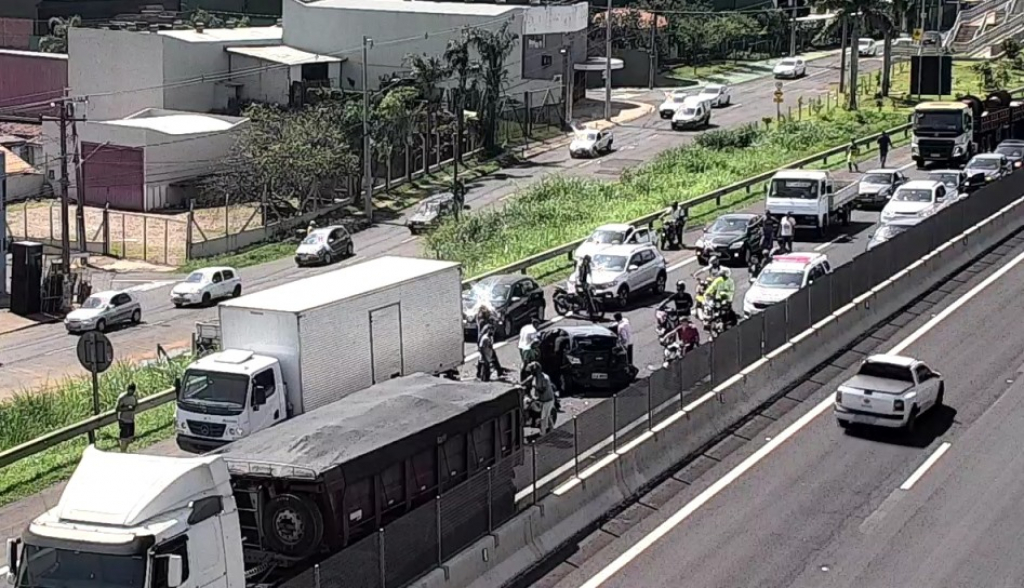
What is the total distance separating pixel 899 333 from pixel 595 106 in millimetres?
72118

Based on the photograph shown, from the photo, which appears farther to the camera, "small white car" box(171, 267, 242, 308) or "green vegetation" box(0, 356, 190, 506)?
"small white car" box(171, 267, 242, 308)

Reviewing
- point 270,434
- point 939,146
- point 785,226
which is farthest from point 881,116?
point 270,434

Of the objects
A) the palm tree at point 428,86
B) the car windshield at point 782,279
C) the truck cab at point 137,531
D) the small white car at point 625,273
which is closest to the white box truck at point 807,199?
the small white car at point 625,273

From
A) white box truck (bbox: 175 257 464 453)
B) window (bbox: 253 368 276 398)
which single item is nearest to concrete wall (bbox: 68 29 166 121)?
white box truck (bbox: 175 257 464 453)

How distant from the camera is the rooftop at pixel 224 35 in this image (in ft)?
301

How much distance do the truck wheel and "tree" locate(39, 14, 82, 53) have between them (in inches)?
3951

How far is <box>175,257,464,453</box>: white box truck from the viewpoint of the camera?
26.2 metres

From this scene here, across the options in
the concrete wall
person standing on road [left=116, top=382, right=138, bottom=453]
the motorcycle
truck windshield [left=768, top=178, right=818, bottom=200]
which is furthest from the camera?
the concrete wall

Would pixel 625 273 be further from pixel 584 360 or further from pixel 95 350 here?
pixel 95 350

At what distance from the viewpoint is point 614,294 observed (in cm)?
3928

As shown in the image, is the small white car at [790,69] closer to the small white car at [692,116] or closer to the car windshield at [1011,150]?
the small white car at [692,116]

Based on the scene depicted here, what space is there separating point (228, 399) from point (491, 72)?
6861 cm

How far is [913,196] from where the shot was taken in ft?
160

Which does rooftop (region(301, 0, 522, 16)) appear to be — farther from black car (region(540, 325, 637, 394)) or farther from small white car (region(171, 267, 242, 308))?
black car (region(540, 325, 637, 394))
